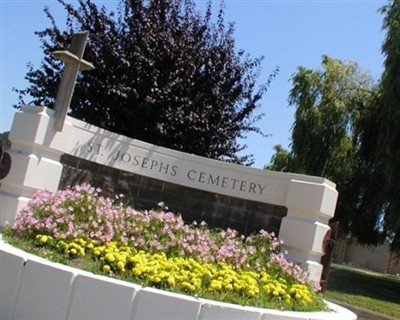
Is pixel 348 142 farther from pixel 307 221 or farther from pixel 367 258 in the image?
pixel 367 258

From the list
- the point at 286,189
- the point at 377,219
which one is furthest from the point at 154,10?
the point at 377,219

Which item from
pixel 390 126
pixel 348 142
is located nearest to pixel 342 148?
pixel 348 142

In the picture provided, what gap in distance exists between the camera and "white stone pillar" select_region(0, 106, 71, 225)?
6.80m

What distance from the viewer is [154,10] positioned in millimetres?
12086

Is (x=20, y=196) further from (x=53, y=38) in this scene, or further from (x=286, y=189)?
(x=53, y=38)

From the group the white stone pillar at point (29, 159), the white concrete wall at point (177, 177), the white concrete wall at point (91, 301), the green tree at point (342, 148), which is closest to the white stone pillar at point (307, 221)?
the white concrete wall at point (177, 177)

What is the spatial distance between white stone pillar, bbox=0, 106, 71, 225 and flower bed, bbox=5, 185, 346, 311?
22.9 inches

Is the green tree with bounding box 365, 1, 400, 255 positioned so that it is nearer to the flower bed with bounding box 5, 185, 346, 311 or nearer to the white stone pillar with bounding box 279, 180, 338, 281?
the white stone pillar with bounding box 279, 180, 338, 281

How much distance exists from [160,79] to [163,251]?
251 inches

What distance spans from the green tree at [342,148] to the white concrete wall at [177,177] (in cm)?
1148

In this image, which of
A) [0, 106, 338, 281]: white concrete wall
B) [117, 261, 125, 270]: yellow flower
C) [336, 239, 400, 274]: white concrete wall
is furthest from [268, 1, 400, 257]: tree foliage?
[336, 239, 400, 274]: white concrete wall

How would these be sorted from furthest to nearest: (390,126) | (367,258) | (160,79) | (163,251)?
(367,258) < (390,126) < (160,79) < (163,251)

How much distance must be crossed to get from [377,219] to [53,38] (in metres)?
12.0

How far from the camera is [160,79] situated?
37.3 ft
